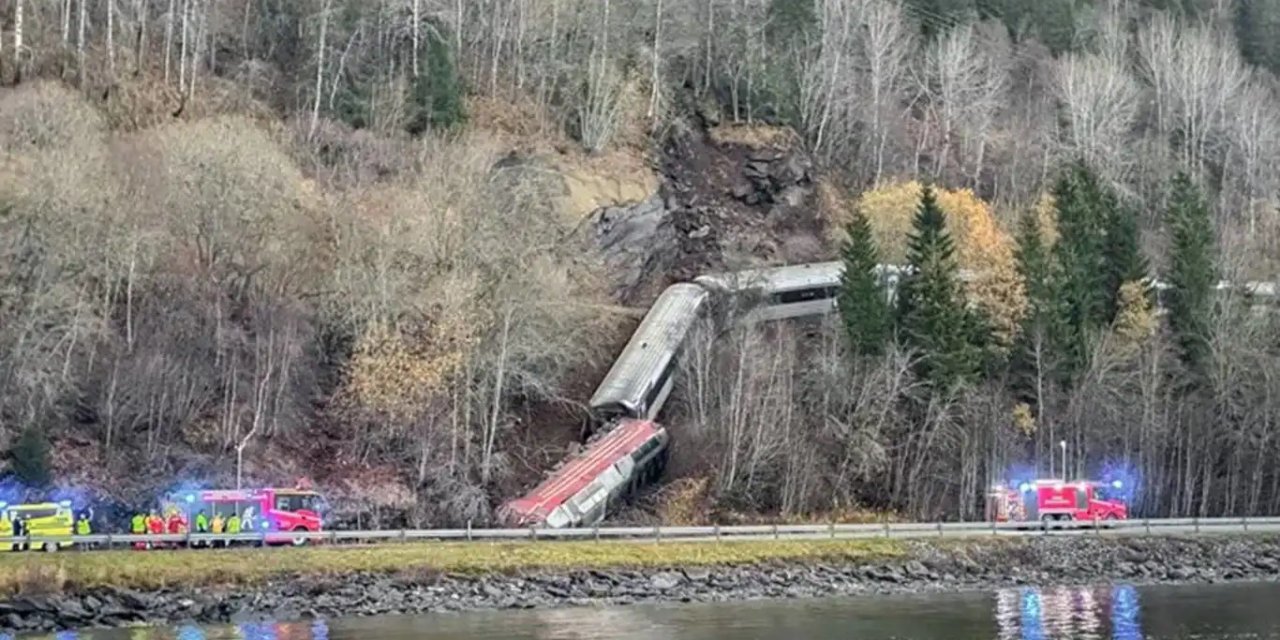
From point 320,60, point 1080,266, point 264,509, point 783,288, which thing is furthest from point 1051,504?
point 320,60

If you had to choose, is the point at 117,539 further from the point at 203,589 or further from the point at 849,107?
the point at 849,107

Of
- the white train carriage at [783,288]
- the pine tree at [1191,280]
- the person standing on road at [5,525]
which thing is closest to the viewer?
the person standing on road at [5,525]

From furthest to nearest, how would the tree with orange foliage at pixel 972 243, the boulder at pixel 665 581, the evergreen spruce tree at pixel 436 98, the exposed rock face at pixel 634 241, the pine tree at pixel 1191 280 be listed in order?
the evergreen spruce tree at pixel 436 98
the exposed rock face at pixel 634 241
the tree with orange foliage at pixel 972 243
the pine tree at pixel 1191 280
the boulder at pixel 665 581

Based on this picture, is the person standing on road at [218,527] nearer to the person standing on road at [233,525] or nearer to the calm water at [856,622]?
the person standing on road at [233,525]

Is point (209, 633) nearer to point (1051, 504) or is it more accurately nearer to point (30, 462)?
point (30, 462)

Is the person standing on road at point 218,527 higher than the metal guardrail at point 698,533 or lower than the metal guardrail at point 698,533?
higher

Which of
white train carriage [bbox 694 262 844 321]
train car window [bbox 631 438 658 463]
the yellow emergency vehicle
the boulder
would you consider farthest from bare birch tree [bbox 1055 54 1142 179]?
the yellow emergency vehicle

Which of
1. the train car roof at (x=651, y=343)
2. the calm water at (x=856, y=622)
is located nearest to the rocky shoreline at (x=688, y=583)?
the calm water at (x=856, y=622)

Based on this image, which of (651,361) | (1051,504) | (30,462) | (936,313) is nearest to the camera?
(30,462)
